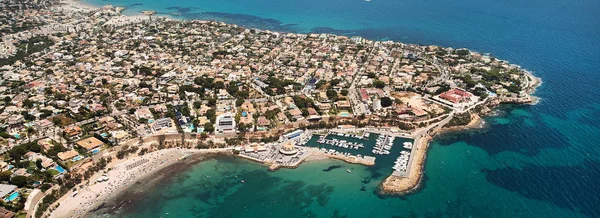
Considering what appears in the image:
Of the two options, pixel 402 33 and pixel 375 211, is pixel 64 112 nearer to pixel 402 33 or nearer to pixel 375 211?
pixel 375 211

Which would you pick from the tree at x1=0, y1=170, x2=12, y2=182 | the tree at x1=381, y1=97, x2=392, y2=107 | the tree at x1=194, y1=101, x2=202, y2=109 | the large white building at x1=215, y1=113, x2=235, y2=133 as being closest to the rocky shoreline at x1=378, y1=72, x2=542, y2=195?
the tree at x1=381, y1=97, x2=392, y2=107

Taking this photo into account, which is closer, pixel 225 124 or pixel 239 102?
pixel 225 124

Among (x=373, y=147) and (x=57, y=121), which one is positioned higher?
(x=57, y=121)

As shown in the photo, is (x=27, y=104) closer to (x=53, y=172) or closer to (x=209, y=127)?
(x=53, y=172)

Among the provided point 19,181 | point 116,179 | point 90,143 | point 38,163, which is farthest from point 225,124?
point 19,181

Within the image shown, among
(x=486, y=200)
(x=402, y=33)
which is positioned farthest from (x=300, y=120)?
(x=402, y=33)
